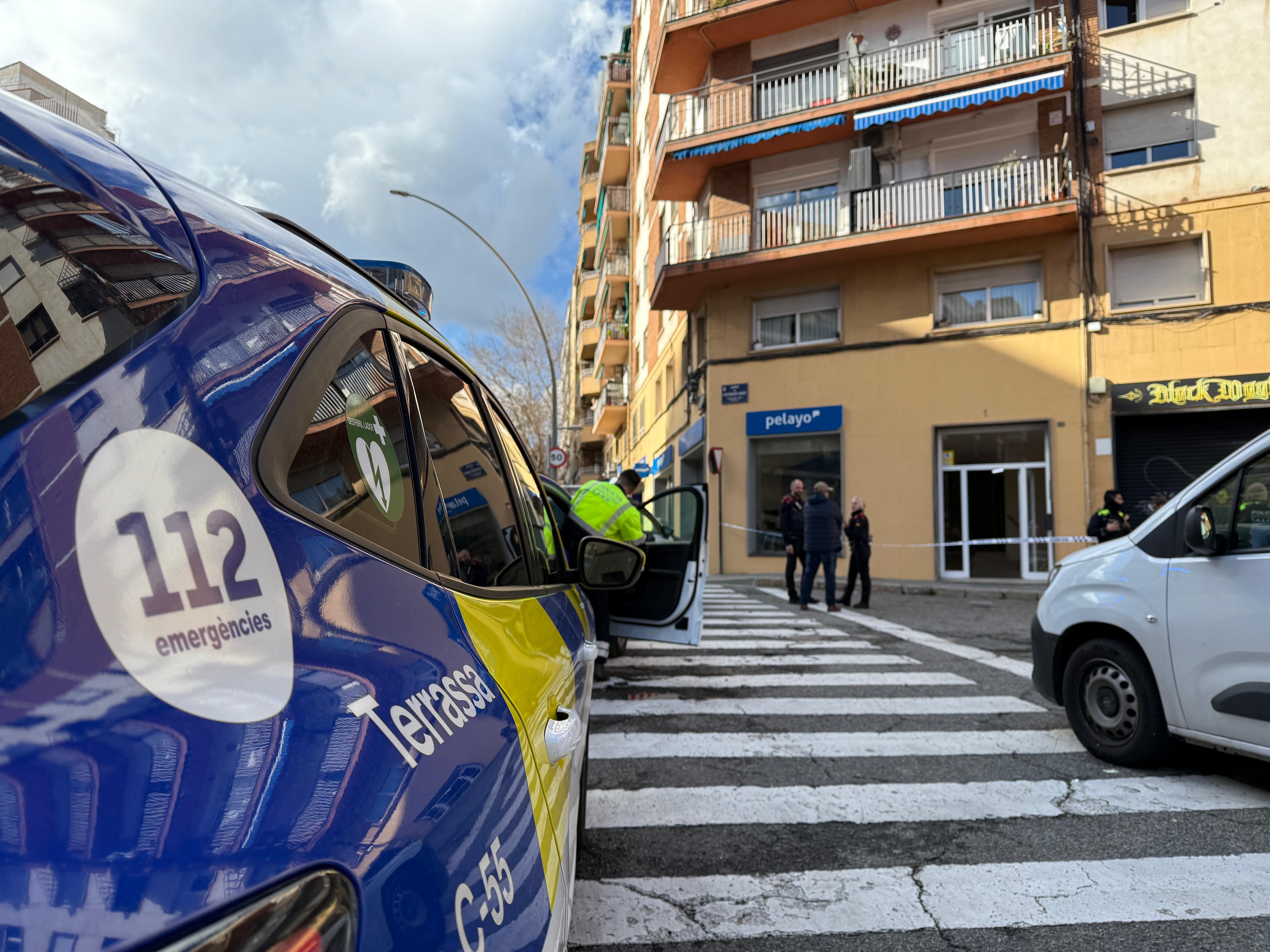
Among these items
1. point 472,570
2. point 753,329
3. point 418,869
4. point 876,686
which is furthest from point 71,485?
point 753,329

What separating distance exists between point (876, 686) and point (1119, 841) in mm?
3239

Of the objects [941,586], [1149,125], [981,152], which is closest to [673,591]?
[941,586]

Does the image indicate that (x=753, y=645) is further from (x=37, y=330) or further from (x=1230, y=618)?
(x=37, y=330)

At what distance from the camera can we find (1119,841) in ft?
11.5

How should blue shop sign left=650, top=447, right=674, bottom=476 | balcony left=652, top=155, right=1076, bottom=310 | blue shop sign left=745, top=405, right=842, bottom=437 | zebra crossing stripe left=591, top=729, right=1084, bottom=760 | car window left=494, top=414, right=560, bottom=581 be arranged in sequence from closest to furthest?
car window left=494, top=414, right=560, bottom=581
zebra crossing stripe left=591, top=729, right=1084, bottom=760
balcony left=652, top=155, right=1076, bottom=310
blue shop sign left=745, top=405, right=842, bottom=437
blue shop sign left=650, top=447, right=674, bottom=476

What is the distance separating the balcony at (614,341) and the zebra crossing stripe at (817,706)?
31.9 m

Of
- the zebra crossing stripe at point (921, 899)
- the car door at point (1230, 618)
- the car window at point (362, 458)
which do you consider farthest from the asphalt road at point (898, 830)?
the car window at point (362, 458)

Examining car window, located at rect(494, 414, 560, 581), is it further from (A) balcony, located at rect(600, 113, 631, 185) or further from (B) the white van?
(A) balcony, located at rect(600, 113, 631, 185)

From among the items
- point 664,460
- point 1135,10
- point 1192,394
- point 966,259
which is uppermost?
point 1135,10

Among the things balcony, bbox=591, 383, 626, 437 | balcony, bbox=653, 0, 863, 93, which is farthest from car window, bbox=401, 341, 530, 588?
balcony, bbox=591, 383, 626, 437

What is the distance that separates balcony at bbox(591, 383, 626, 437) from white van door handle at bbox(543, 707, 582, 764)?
123 ft

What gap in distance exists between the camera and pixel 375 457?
136cm

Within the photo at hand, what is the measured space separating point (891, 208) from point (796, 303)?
116 inches

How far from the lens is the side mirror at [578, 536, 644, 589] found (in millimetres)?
2887
